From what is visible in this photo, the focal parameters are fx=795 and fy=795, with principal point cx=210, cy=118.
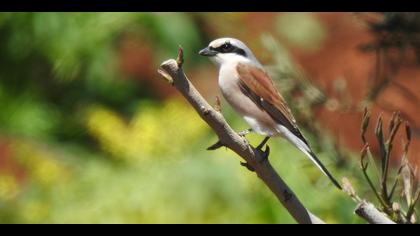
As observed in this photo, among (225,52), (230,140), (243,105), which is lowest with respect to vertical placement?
(230,140)

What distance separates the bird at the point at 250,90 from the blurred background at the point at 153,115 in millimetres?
57

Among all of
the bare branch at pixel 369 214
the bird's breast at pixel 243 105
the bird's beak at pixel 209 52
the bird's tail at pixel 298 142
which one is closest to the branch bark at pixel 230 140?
the bare branch at pixel 369 214

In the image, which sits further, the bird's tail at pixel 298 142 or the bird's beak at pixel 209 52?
the bird's beak at pixel 209 52

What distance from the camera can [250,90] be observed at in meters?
2.07

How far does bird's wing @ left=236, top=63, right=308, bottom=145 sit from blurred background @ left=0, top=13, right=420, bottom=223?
0.17 ft

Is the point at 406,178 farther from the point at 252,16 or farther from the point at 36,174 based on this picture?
the point at 252,16

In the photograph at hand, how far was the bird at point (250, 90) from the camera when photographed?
193 centimetres

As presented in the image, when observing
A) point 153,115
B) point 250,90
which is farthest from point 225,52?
point 153,115

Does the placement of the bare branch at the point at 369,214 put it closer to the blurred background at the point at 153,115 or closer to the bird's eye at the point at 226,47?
the blurred background at the point at 153,115

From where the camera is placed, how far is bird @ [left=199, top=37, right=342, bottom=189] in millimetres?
1932

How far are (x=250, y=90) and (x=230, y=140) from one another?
0.94 metres

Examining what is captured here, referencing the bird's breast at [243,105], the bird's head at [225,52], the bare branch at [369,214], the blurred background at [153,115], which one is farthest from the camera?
the blurred background at [153,115]

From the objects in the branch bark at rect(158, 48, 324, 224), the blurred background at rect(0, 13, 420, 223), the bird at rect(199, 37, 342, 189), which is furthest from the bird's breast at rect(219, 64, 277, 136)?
the branch bark at rect(158, 48, 324, 224)

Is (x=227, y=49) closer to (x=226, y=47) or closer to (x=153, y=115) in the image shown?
(x=226, y=47)
